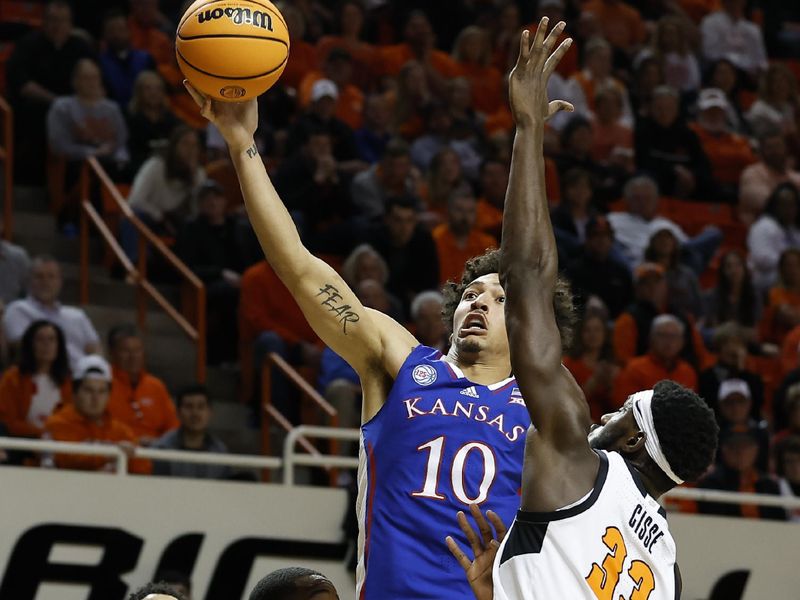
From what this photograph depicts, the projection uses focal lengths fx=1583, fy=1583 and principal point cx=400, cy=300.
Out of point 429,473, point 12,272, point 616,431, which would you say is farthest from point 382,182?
point 616,431

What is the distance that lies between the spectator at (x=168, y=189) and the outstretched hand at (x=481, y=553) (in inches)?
298

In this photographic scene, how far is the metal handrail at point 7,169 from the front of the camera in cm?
1113

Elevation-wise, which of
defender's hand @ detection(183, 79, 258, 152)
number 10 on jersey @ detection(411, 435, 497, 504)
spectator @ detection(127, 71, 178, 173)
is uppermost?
spectator @ detection(127, 71, 178, 173)

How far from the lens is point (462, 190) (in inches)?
480

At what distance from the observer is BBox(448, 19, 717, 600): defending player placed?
3799 mm

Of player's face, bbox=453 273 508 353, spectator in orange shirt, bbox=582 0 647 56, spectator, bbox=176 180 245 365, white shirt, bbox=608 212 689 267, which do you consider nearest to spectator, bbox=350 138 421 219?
spectator, bbox=176 180 245 365

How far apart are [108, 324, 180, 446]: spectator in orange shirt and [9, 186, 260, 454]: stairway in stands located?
0.84m

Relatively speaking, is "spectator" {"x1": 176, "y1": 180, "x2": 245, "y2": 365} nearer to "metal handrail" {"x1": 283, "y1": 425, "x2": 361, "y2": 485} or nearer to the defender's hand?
"metal handrail" {"x1": 283, "y1": 425, "x2": 361, "y2": 485}

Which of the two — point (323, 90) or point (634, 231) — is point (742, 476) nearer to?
point (634, 231)

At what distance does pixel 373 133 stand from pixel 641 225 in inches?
94.4

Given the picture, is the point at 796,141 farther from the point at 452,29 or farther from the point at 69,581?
the point at 69,581

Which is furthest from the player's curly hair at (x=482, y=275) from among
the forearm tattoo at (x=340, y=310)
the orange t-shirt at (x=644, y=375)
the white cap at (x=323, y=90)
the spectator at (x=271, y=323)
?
the white cap at (x=323, y=90)

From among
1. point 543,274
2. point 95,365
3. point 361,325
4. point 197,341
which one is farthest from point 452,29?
point 543,274

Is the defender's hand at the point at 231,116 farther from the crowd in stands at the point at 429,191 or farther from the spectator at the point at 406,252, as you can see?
the spectator at the point at 406,252
